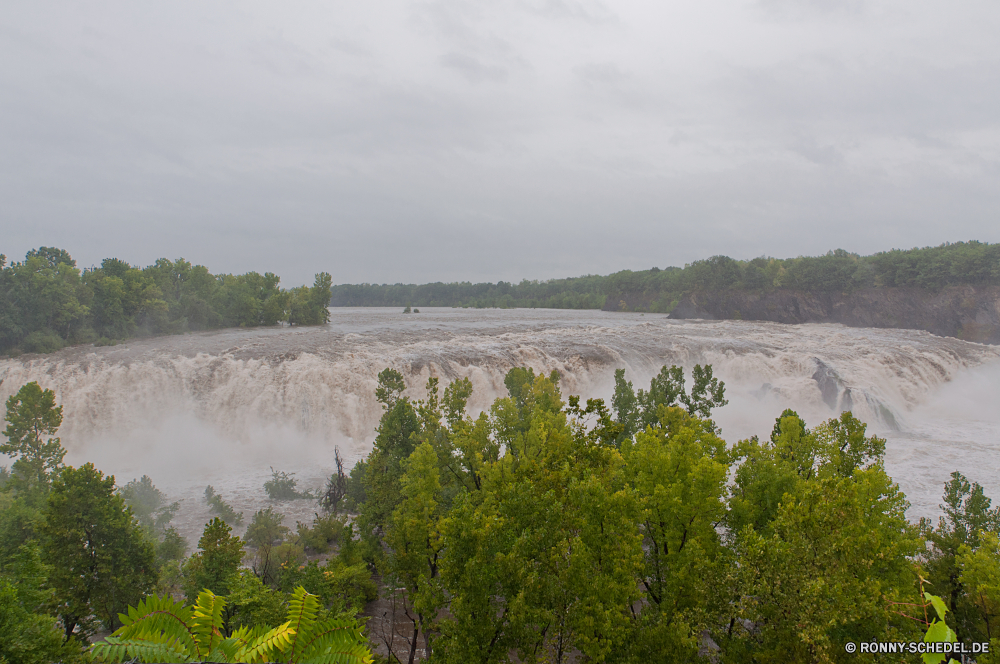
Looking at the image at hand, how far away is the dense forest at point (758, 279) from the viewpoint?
69644 millimetres

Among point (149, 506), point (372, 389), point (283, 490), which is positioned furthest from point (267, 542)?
point (372, 389)

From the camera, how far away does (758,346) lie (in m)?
41.3

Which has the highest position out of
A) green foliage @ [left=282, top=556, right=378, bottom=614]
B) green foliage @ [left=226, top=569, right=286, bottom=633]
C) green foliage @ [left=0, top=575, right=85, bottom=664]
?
green foliage @ [left=0, top=575, right=85, bottom=664]

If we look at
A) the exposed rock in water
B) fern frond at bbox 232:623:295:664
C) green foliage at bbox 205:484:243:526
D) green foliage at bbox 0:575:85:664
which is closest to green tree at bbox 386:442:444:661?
green foliage at bbox 0:575:85:664

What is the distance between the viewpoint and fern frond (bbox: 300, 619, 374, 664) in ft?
10.3

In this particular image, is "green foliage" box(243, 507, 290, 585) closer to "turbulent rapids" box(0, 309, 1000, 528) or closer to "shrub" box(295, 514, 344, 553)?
"shrub" box(295, 514, 344, 553)

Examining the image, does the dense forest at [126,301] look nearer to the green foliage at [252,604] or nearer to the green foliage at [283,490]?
the green foliage at [283,490]

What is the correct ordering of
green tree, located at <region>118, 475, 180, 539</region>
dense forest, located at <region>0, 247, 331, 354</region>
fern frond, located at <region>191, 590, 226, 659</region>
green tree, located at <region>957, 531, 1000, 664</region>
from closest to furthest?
fern frond, located at <region>191, 590, 226, 659</region> < green tree, located at <region>957, 531, 1000, 664</region> < green tree, located at <region>118, 475, 180, 539</region> < dense forest, located at <region>0, 247, 331, 354</region>

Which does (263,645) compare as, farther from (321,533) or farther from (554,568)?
(321,533)

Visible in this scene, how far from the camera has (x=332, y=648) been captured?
→ 129 inches

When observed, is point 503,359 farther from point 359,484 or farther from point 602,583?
point 602,583

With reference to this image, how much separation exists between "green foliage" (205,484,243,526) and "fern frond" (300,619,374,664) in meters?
17.2

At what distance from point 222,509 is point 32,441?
744 centimetres

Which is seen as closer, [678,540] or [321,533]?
[678,540]
